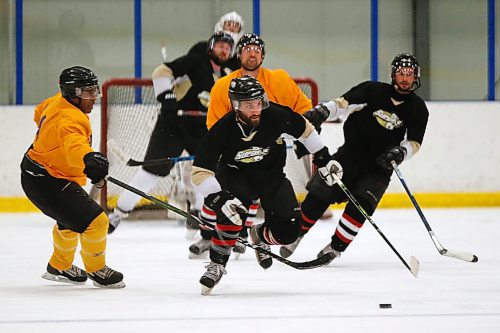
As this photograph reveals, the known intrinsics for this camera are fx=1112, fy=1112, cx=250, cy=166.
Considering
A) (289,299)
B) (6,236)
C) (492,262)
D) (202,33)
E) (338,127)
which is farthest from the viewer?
(202,33)

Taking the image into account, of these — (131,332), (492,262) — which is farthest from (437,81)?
(131,332)

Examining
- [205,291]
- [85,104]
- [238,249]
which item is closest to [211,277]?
[205,291]

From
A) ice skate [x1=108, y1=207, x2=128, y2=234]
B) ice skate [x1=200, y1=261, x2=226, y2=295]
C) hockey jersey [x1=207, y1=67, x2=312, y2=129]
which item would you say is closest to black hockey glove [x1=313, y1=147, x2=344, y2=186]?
ice skate [x1=200, y1=261, x2=226, y2=295]

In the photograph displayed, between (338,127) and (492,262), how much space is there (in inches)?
113

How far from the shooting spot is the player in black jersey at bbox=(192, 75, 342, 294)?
13.2 feet

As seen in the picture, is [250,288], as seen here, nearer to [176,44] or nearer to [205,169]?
[205,169]

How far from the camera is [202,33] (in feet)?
27.7

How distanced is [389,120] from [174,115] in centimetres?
161

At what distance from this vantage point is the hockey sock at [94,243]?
4.15m

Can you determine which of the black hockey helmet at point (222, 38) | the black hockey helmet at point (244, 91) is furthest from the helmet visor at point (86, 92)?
the black hockey helmet at point (222, 38)

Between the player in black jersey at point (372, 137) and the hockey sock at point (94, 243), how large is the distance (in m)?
1.08

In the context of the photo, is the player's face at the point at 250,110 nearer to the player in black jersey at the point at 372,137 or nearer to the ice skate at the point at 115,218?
the player in black jersey at the point at 372,137

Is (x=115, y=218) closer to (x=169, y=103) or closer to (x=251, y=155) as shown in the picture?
(x=169, y=103)

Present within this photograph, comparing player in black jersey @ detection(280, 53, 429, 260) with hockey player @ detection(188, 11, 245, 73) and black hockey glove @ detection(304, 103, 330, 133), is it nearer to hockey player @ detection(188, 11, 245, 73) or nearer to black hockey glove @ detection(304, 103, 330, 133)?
black hockey glove @ detection(304, 103, 330, 133)
